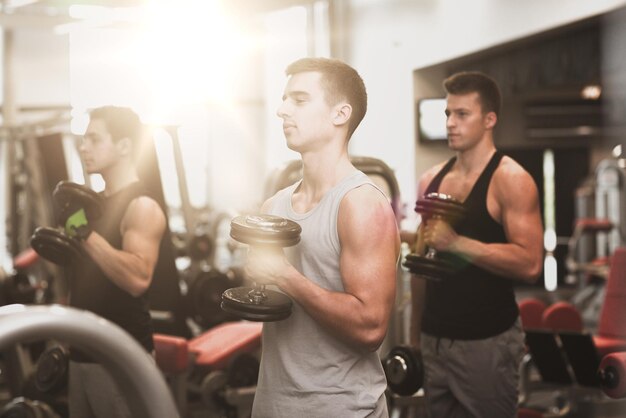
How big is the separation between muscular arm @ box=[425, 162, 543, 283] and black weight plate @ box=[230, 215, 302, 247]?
2.84ft

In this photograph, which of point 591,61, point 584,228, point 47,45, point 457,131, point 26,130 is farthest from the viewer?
point 47,45

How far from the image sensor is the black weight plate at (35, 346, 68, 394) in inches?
99.0

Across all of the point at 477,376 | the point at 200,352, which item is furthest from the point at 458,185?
the point at 200,352

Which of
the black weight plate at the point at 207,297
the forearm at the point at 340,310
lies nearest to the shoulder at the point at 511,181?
the forearm at the point at 340,310

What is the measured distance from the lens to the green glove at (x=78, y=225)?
2.27 m

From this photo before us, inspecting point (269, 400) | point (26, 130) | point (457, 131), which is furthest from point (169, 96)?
point (269, 400)

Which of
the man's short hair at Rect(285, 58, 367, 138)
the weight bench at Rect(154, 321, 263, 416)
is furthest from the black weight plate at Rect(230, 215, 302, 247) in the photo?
the weight bench at Rect(154, 321, 263, 416)

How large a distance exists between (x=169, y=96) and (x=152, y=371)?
8.93 metres

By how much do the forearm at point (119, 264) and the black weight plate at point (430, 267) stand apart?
0.78m

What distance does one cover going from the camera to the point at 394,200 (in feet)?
10.9

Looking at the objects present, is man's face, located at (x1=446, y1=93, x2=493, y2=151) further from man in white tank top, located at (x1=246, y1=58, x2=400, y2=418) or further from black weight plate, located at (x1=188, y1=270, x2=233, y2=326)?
black weight plate, located at (x1=188, y1=270, x2=233, y2=326)

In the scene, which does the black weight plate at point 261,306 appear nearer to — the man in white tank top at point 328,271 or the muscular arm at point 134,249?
the man in white tank top at point 328,271

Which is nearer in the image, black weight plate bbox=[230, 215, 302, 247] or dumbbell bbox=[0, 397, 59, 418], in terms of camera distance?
black weight plate bbox=[230, 215, 302, 247]

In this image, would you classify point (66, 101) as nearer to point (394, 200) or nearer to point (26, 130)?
point (26, 130)
